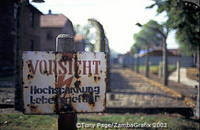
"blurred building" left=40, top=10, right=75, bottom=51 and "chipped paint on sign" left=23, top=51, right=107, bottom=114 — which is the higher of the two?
"blurred building" left=40, top=10, right=75, bottom=51

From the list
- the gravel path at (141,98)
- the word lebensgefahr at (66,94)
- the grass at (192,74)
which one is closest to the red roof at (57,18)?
the word lebensgefahr at (66,94)

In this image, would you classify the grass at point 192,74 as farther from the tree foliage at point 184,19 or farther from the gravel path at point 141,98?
the tree foliage at point 184,19

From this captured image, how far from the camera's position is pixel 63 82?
10.2 ft

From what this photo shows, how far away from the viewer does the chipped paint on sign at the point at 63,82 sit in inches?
121

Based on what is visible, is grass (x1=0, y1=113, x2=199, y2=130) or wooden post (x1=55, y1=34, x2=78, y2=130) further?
grass (x1=0, y1=113, x2=199, y2=130)

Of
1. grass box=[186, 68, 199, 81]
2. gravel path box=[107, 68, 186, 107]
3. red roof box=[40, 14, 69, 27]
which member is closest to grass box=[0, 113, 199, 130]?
red roof box=[40, 14, 69, 27]

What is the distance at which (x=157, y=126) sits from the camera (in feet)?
18.3

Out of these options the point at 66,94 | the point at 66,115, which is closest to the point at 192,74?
the point at 66,115

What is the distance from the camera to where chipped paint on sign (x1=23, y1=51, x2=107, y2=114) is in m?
3.08

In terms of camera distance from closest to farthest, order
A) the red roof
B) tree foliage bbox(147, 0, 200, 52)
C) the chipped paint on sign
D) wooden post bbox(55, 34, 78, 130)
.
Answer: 1. the chipped paint on sign
2. wooden post bbox(55, 34, 78, 130)
3. the red roof
4. tree foliage bbox(147, 0, 200, 52)

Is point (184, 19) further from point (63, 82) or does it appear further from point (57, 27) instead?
point (63, 82)

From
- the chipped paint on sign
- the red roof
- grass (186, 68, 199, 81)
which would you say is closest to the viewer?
the chipped paint on sign

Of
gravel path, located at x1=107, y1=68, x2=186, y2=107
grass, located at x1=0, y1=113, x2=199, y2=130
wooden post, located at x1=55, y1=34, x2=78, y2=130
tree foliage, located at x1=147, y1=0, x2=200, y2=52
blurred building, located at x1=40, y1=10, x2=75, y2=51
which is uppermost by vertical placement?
tree foliage, located at x1=147, y1=0, x2=200, y2=52

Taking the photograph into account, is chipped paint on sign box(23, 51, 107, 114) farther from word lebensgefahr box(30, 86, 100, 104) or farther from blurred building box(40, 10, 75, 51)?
blurred building box(40, 10, 75, 51)
